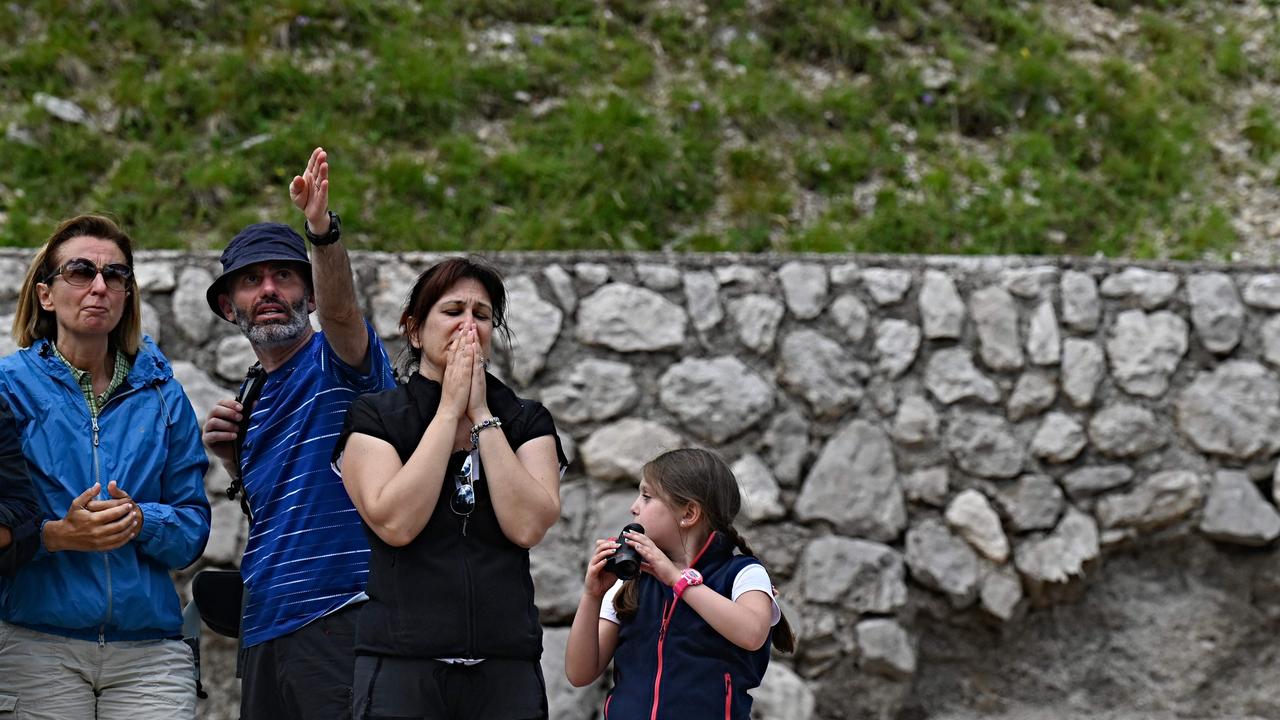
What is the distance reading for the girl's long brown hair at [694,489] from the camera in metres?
2.99

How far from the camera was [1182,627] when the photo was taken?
5.15m

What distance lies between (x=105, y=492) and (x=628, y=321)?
8.03 feet

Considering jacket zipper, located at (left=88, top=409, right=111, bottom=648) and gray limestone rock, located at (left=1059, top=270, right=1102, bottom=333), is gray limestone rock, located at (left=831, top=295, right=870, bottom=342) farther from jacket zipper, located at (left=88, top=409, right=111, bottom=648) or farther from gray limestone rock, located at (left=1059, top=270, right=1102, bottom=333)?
jacket zipper, located at (left=88, top=409, right=111, bottom=648)

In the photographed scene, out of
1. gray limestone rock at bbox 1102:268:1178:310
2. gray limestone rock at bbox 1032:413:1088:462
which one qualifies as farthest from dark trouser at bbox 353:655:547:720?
gray limestone rock at bbox 1102:268:1178:310

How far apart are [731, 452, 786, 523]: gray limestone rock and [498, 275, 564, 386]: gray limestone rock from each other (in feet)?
2.85

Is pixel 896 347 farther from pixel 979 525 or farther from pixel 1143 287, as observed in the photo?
pixel 1143 287

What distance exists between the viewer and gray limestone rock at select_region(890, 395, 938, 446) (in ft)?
16.8

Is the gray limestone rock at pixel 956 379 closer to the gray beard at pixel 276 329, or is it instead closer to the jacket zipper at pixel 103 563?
the gray beard at pixel 276 329

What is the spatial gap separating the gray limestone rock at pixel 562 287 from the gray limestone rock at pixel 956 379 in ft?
4.70

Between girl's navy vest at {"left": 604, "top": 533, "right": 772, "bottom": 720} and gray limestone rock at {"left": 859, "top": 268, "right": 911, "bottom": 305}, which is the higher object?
gray limestone rock at {"left": 859, "top": 268, "right": 911, "bottom": 305}

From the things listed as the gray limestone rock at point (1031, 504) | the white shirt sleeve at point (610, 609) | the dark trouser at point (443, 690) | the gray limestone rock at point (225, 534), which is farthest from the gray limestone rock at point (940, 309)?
the dark trouser at point (443, 690)

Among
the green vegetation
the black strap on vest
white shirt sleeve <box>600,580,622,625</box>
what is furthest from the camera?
the green vegetation

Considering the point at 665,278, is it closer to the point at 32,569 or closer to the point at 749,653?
the point at 749,653

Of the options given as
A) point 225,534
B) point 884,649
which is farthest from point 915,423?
point 225,534
